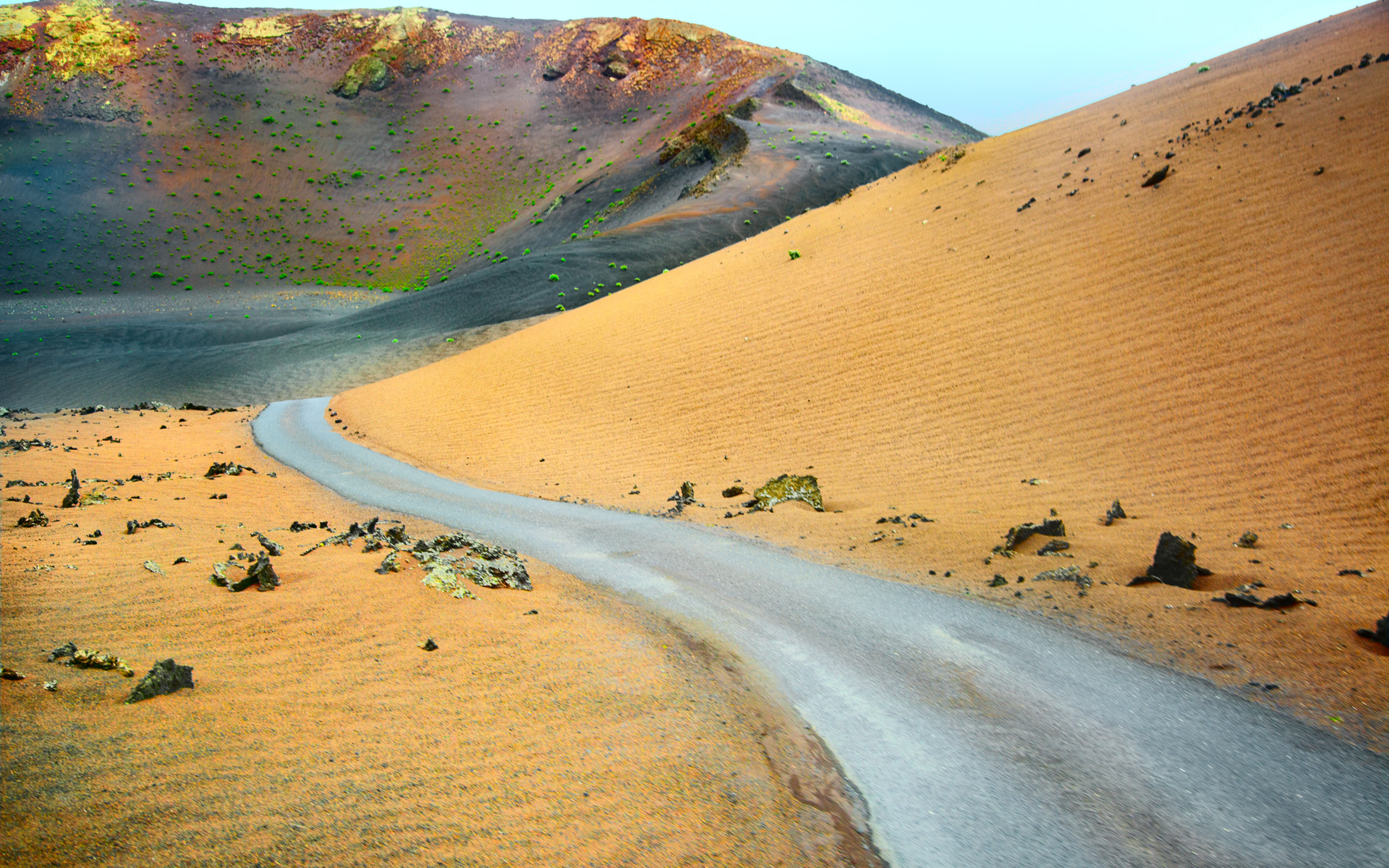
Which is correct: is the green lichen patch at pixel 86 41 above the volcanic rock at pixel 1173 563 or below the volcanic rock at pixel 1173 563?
above

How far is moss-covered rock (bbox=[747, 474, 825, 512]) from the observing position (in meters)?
10.6

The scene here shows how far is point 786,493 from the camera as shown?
35.3 ft

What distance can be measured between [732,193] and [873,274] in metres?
23.9

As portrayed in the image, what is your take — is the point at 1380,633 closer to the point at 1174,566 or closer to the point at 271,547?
the point at 1174,566

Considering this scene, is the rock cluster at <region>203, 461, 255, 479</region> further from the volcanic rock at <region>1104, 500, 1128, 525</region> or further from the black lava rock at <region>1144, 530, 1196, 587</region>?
the black lava rock at <region>1144, 530, 1196, 587</region>

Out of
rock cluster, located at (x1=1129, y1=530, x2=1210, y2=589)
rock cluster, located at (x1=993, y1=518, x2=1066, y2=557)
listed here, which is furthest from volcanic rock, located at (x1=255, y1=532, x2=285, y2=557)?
rock cluster, located at (x1=1129, y1=530, x2=1210, y2=589)

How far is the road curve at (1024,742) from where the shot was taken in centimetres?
371

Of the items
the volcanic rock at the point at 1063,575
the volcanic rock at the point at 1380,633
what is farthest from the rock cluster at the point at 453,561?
the volcanic rock at the point at 1380,633

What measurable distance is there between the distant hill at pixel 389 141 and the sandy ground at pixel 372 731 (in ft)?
102

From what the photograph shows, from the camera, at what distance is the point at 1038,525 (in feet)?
26.5

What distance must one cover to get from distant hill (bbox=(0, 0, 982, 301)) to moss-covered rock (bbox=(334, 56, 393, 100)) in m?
0.22

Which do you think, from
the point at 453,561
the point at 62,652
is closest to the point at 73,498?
the point at 453,561

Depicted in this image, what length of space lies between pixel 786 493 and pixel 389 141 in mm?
71699

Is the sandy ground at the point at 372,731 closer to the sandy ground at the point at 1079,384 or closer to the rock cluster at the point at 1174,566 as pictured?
the sandy ground at the point at 1079,384
